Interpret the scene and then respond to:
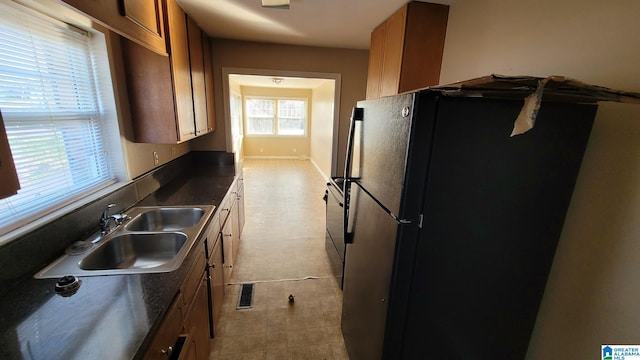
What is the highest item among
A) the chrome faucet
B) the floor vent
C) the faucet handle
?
the faucet handle

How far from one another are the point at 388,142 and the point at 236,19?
7.20ft

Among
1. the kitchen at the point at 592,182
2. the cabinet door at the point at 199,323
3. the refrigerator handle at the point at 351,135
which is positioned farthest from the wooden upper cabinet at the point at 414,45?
the cabinet door at the point at 199,323

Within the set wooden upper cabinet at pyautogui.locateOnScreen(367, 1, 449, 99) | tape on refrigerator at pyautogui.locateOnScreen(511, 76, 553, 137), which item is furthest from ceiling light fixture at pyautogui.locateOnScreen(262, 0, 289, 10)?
tape on refrigerator at pyautogui.locateOnScreen(511, 76, 553, 137)

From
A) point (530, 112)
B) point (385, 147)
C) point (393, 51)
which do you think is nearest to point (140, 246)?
point (385, 147)

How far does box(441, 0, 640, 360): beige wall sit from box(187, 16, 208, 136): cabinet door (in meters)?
2.49

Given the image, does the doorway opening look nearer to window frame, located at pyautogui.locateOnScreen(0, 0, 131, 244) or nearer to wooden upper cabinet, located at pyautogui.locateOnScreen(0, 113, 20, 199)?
window frame, located at pyautogui.locateOnScreen(0, 0, 131, 244)

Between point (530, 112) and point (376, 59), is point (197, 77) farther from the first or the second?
point (530, 112)

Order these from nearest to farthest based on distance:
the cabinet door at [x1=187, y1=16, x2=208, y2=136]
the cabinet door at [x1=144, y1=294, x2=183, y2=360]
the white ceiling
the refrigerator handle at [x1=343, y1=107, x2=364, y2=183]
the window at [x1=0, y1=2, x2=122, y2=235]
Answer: the cabinet door at [x1=144, y1=294, x2=183, y2=360] < the window at [x1=0, y1=2, x2=122, y2=235] < the refrigerator handle at [x1=343, y1=107, x2=364, y2=183] < the white ceiling < the cabinet door at [x1=187, y1=16, x2=208, y2=136]

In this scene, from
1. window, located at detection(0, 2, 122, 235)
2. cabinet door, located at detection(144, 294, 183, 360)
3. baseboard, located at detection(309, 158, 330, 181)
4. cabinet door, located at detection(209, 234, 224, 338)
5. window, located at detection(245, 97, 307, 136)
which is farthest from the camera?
window, located at detection(245, 97, 307, 136)

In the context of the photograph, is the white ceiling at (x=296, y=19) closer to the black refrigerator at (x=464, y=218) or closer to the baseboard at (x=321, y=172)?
the black refrigerator at (x=464, y=218)

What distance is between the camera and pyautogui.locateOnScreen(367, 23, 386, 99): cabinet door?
2.51 meters

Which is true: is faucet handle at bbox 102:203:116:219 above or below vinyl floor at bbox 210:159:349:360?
above

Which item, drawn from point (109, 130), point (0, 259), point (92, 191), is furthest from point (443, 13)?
point (0, 259)

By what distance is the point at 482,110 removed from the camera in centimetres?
96
